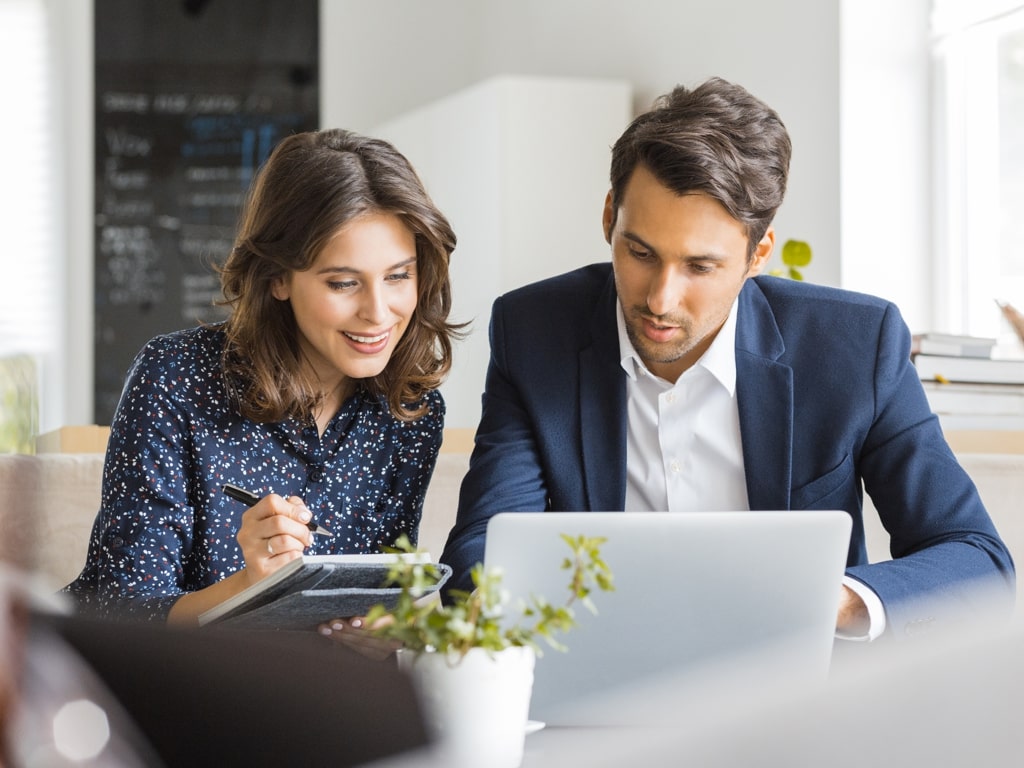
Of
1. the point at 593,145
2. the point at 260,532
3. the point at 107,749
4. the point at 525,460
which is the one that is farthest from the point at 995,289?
the point at 107,749

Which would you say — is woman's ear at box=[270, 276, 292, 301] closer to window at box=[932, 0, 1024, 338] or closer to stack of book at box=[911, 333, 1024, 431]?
stack of book at box=[911, 333, 1024, 431]

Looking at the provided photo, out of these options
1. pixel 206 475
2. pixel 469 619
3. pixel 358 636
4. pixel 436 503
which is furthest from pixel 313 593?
pixel 436 503

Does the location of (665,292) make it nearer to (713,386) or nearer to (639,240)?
(639,240)

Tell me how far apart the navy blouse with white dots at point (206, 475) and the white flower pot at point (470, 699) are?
25.6 inches

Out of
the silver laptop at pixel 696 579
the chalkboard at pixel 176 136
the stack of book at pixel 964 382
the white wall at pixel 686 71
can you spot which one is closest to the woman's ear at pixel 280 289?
the silver laptop at pixel 696 579

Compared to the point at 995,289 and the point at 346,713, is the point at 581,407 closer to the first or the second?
the point at 346,713

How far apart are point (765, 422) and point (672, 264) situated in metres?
0.24

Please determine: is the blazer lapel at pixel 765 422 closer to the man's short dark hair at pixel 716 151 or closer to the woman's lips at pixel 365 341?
the man's short dark hair at pixel 716 151

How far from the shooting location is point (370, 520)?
1771 millimetres

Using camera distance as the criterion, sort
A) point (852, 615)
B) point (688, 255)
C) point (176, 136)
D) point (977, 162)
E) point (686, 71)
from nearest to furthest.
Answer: point (852, 615), point (688, 255), point (977, 162), point (686, 71), point (176, 136)

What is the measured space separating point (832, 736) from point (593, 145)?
4.11 m

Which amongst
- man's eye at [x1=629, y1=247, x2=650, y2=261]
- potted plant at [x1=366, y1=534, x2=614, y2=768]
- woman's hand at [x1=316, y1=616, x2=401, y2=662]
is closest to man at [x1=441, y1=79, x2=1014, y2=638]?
man's eye at [x1=629, y1=247, x2=650, y2=261]

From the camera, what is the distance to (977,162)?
11.0 feet

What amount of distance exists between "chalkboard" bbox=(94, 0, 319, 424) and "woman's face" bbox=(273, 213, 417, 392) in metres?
3.55
